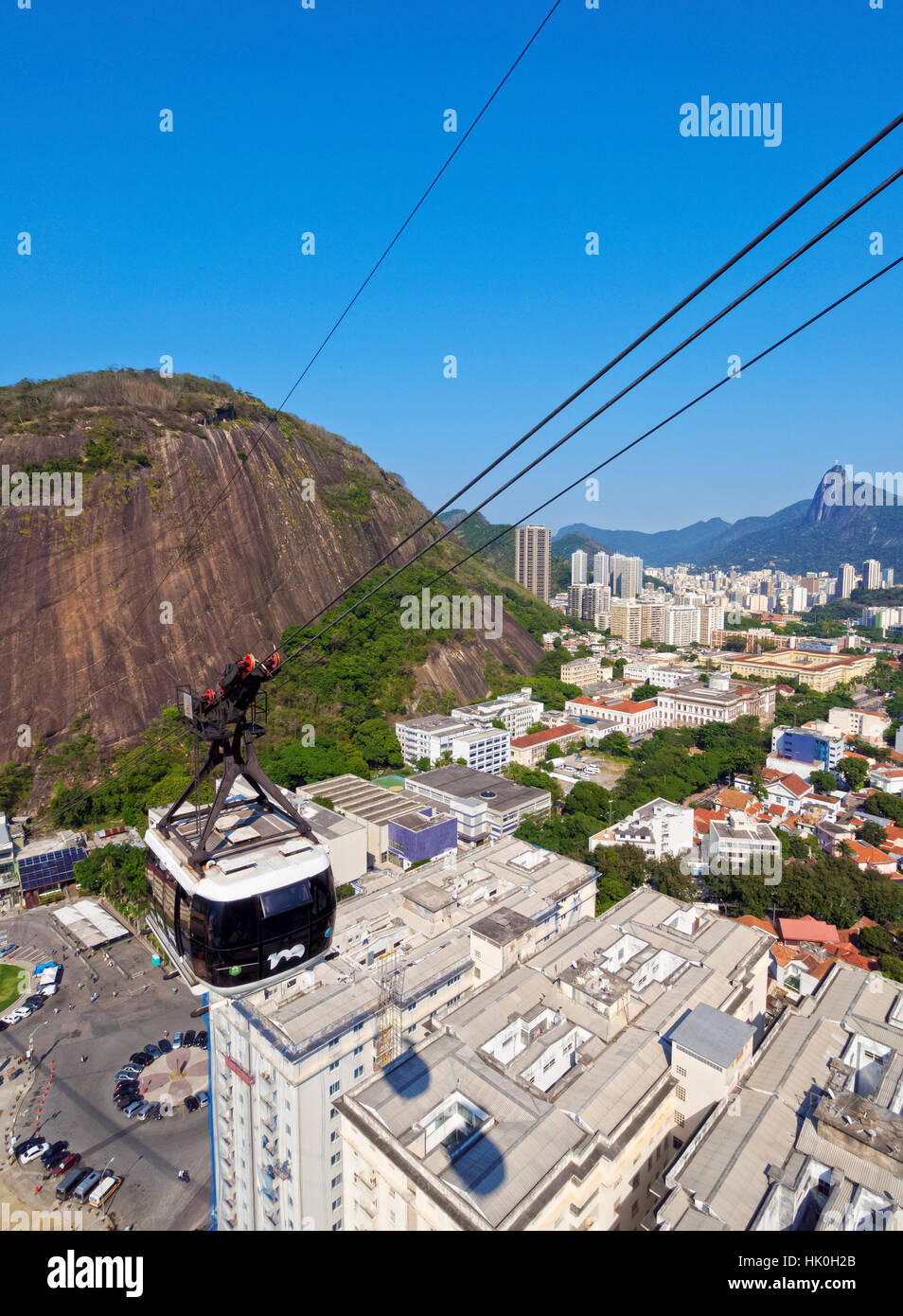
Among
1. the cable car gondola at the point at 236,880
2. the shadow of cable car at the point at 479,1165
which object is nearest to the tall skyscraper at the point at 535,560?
the shadow of cable car at the point at 479,1165

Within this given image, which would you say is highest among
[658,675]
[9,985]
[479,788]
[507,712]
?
[507,712]

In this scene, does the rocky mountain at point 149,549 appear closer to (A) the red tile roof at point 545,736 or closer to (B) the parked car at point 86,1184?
(A) the red tile roof at point 545,736

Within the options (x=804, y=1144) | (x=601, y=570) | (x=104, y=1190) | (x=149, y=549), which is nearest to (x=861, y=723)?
(x=804, y=1144)

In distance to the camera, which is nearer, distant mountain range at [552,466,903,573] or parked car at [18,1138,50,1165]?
parked car at [18,1138,50,1165]

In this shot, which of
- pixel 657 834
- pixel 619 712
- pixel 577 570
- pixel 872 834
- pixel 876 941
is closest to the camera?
pixel 876 941

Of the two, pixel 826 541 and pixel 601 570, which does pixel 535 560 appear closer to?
pixel 601 570

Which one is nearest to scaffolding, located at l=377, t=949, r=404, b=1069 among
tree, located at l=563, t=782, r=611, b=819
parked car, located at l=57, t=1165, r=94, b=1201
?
parked car, located at l=57, t=1165, r=94, b=1201

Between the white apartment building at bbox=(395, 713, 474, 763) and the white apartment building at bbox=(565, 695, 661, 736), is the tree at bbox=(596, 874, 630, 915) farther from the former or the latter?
the white apartment building at bbox=(565, 695, 661, 736)
